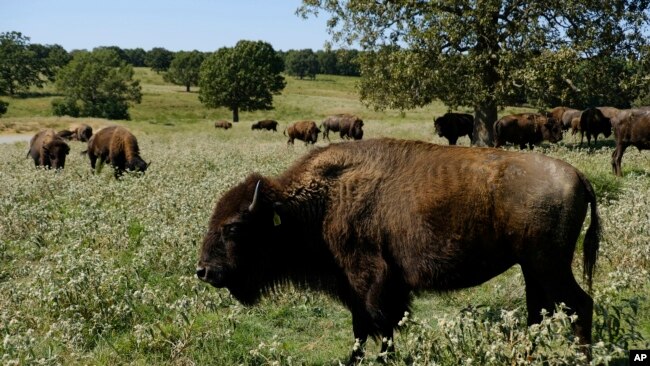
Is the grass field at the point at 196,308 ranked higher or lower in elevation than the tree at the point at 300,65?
lower

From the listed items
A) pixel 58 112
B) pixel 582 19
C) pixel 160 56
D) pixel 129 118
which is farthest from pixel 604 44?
pixel 160 56

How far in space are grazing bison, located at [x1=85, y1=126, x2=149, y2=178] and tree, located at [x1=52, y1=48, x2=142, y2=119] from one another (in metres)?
61.5

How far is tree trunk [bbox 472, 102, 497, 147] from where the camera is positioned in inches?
885

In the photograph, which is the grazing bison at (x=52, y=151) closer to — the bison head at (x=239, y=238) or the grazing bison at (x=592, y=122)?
the bison head at (x=239, y=238)

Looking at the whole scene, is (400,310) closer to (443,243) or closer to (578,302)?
(443,243)

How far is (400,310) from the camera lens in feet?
16.7

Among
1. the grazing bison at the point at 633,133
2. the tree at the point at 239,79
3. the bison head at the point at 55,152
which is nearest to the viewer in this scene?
the grazing bison at the point at 633,133

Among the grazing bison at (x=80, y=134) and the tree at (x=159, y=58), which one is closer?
the grazing bison at (x=80, y=134)

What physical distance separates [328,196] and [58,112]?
79137 millimetres

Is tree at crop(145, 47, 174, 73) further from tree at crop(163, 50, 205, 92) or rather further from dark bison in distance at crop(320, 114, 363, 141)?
dark bison in distance at crop(320, 114, 363, 141)

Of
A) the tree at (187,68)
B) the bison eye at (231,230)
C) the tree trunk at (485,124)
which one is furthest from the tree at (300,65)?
the bison eye at (231,230)

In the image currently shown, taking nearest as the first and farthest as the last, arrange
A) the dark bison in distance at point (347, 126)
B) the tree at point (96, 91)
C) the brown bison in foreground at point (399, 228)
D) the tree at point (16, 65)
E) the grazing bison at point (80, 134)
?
1. the brown bison in foreground at point (399, 228)
2. the dark bison in distance at point (347, 126)
3. the grazing bison at point (80, 134)
4. the tree at point (96, 91)
5. the tree at point (16, 65)

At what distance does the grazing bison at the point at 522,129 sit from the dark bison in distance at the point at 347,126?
31.5 feet

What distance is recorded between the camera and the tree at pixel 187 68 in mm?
105619
